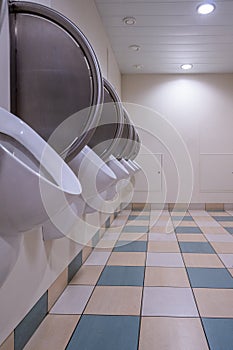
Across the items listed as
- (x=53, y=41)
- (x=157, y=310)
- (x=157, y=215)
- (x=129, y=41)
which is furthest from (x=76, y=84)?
(x=157, y=215)

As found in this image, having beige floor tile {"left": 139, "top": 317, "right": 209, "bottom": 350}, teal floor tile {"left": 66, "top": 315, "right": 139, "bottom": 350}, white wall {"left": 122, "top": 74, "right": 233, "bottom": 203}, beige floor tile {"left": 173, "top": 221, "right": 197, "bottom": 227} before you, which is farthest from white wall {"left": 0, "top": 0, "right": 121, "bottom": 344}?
white wall {"left": 122, "top": 74, "right": 233, "bottom": 203}

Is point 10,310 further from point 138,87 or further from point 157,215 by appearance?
point 138,87

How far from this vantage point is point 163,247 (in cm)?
291

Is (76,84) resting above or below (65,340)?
above

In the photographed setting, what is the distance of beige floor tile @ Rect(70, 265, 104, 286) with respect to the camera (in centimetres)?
211

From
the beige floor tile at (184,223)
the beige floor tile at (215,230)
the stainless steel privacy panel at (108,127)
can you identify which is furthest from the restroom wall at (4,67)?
the beige floor tile at (184,223)

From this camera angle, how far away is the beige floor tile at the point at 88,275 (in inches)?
83.2

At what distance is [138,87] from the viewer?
5.14 meters

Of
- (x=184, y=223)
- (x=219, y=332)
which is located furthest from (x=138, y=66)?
(x=219, y=332)

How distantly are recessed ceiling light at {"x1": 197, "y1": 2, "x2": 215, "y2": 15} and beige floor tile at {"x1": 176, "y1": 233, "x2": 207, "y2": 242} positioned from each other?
2134mm

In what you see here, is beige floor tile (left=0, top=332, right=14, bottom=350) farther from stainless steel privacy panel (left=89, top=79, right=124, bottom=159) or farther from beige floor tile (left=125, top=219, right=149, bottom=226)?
beige floor tile (left=125, top=219, right=149, bottom=226)

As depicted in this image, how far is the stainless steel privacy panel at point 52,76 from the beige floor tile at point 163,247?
6.20 feet

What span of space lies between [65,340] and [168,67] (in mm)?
4156

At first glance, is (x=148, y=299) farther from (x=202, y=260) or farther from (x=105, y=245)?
(x=105, y=245)
